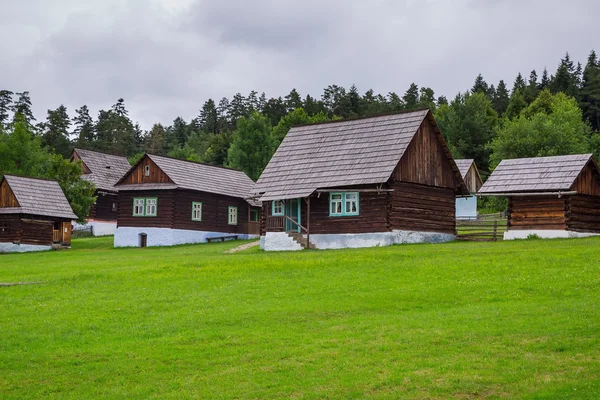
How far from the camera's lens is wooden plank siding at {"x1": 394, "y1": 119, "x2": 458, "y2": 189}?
136 feet

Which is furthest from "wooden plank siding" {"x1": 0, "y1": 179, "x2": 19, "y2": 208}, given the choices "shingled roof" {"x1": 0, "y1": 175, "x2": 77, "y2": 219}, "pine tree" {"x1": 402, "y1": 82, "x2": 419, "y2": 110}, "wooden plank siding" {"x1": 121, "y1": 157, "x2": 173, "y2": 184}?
"pine tree" {"x1": 402, "y1": 82, "x2": 419, "y2": 110}

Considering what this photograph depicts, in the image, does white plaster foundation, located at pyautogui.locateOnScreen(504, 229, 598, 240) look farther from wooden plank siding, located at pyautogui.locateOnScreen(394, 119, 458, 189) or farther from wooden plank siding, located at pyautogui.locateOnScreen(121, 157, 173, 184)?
wooden plank siding, located at pyautogui.locateOnScreen(121, 157, 173, 184)

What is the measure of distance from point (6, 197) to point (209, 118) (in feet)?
337

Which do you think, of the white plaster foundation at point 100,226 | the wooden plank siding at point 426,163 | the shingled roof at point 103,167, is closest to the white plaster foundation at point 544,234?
the wooden plank siding at point 426,163

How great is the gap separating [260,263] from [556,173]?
16.0 meters

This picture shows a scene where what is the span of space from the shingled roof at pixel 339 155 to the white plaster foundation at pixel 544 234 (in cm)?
666

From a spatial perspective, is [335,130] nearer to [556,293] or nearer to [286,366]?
[556,293]

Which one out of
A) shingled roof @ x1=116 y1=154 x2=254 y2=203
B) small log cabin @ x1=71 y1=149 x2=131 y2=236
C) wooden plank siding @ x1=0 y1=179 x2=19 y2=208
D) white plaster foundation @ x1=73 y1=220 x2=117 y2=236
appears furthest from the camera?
small log cabin @ x1=71 y1=149 x2=131 y2=236

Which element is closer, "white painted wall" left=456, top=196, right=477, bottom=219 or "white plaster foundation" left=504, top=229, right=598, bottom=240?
"white plaster foundation" left=504, top=229, right=598, bottom=240

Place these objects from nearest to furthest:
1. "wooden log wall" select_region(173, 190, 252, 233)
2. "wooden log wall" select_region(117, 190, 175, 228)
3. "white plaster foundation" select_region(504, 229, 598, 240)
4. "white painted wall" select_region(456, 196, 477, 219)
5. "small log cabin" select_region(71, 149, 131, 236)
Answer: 1. "white plaster foundation" select_region(504, 229, 598, 240)
2. "wooden log wall" select_region(117, 190, 175, 228)
3. "wooden log wall" select_region(173, 190, 252, 233)
4. "small log cabin" select_region(71, 149, 131, 236)
5. "white painted wall" select_region(456, 196, 477, 219)

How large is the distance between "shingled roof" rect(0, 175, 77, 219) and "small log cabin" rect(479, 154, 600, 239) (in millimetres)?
28048

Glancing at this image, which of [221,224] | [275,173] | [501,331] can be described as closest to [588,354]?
[501,331]

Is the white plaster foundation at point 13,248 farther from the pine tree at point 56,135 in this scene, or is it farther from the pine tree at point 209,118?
the pine tree at point 209,118

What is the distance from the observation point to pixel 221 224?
5675cm
